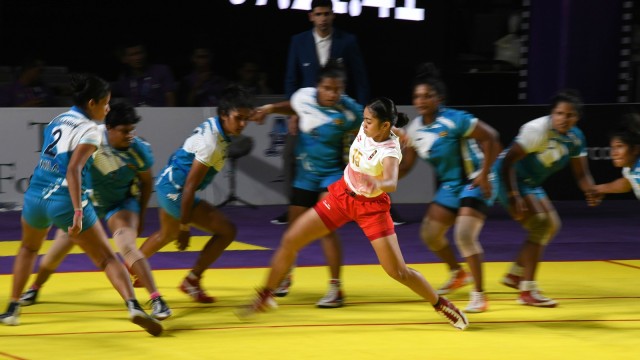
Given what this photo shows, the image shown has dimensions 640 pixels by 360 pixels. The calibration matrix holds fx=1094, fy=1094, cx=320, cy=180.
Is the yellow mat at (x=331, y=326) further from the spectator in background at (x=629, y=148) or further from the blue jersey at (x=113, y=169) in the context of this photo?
the spectator in background at (x=629, y=148)

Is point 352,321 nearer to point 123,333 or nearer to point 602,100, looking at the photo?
point 123,333

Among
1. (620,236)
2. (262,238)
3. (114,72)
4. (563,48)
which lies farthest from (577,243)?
(114,72)

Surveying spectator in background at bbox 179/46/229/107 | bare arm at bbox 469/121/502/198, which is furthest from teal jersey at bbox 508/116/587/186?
spectator in background at bbox 179/46/229/107

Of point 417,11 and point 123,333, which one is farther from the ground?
point 417,11

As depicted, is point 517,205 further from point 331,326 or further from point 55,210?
point 55,210

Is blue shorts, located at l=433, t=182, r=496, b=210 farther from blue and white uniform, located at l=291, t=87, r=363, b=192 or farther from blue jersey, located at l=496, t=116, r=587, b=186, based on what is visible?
blue and white uniform, located at l=291, t=87, r=363, b=192

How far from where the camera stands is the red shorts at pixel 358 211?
693 centimetres

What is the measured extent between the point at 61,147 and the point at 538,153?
3431mm

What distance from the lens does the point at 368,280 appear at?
353 inches

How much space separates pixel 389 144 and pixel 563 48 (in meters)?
8.63

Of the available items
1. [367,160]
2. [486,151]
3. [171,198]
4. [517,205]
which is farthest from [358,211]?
[171,198]

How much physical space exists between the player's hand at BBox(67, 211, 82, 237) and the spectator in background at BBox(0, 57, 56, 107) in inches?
301

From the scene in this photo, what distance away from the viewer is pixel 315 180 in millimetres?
8109

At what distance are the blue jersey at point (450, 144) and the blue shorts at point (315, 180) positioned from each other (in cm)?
62
